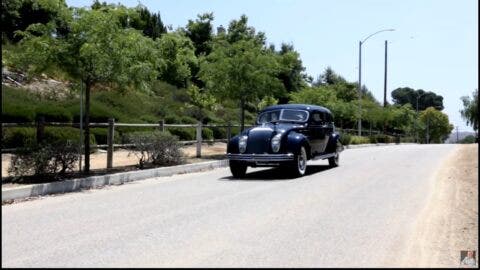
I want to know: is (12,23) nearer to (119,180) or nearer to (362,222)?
(119,180)

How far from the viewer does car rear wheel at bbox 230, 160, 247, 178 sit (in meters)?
16.4

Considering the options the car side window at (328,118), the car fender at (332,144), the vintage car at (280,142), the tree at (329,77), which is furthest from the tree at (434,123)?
the vintage car at (280,142)

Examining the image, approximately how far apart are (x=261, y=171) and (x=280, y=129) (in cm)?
257

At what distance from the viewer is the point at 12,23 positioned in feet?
118

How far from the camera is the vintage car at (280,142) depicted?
52.3 ft

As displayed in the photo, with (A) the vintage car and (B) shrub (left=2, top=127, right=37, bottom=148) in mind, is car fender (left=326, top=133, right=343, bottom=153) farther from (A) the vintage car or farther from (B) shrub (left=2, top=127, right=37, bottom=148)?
(B) shrub (left=2, top=127, right=37, bottom=148)

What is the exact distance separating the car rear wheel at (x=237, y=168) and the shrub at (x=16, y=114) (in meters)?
10.2

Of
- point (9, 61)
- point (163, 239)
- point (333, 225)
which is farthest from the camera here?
point (9, 61)

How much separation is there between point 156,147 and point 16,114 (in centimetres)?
786

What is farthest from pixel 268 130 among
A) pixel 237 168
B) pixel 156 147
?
pixel 156 147

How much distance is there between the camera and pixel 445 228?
8438 mm

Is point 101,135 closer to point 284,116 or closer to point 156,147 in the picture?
point 156,147

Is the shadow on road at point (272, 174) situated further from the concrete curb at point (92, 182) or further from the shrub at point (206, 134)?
the shrub at point (206, 134)

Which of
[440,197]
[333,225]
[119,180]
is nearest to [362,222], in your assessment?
[333,225]
